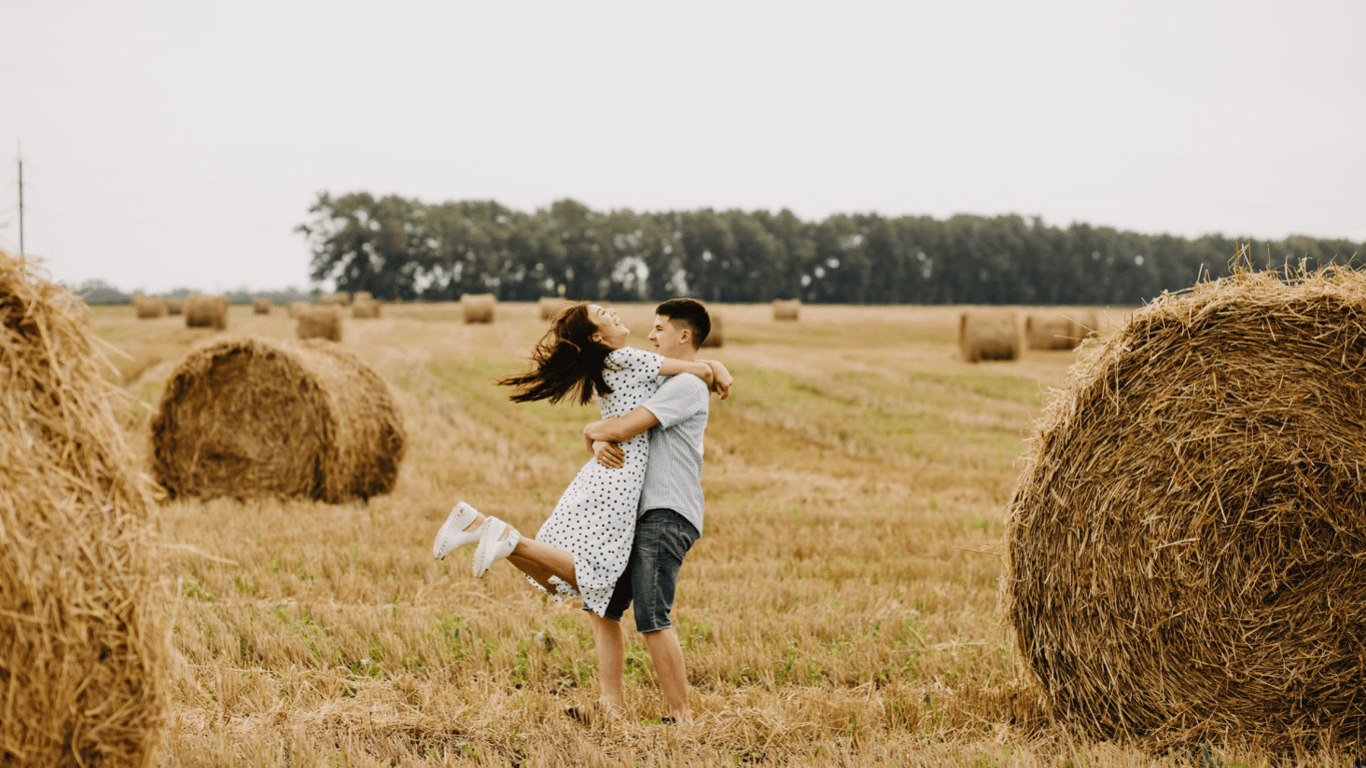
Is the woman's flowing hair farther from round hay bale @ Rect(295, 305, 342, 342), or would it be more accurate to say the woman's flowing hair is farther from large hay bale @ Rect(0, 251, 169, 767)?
round hay bale @ Rect(295, 305, 342, 342)

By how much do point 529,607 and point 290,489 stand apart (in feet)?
14.8

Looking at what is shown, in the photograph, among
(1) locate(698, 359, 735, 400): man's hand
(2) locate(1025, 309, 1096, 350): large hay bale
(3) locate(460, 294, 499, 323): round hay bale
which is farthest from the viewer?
(3) locate(460, 294, 499, 323): round hay bale

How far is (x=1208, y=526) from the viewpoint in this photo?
417 cm

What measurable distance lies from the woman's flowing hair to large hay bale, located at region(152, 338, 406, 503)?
566 cm

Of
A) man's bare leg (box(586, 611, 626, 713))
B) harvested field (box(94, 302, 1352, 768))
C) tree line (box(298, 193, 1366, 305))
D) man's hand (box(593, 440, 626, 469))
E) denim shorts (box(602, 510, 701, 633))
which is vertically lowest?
harvested field (box(94, 302, 1352, 768))

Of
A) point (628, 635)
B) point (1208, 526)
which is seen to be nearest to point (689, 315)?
point (628, 635)

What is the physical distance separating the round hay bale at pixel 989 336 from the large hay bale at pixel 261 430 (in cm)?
2049

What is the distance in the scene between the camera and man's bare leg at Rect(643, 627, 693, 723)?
4.03 m

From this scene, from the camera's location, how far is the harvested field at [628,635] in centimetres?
388

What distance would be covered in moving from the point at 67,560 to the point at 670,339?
2438mm

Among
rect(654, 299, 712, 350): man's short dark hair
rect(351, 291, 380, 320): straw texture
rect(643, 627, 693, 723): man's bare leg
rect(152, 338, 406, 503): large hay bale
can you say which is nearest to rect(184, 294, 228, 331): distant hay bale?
rect(351, 291, 380, 320): straw texture

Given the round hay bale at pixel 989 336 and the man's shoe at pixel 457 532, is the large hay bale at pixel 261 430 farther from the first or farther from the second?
the round hay bale at pixel 989 336

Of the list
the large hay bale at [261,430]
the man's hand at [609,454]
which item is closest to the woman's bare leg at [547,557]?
the man's hand at [609,454]

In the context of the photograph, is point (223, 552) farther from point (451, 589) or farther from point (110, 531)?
point (110, 531)
